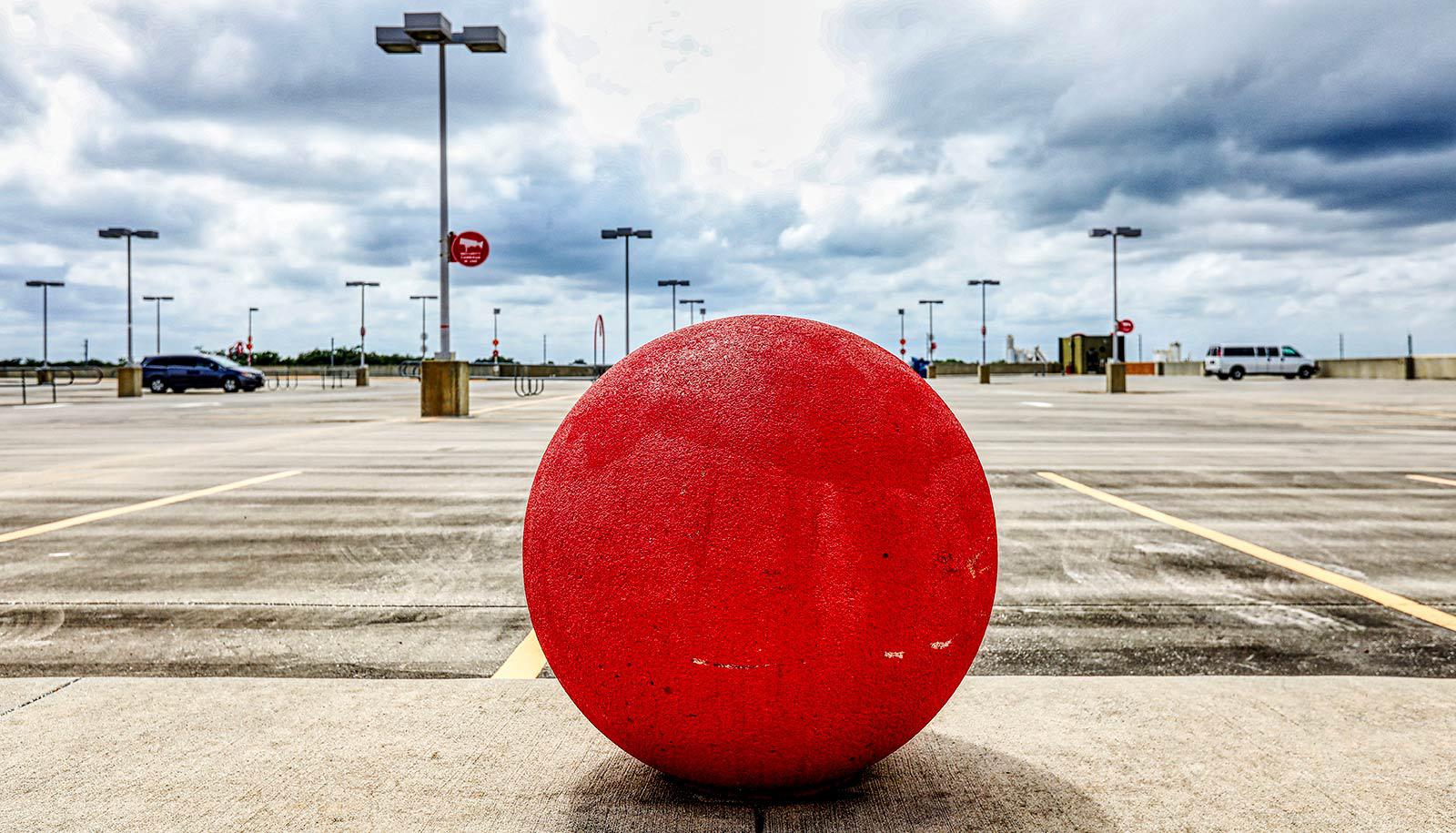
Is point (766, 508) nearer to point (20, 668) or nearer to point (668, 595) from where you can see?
point (668, 595)

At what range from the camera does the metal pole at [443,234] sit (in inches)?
851

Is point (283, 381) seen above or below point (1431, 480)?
above

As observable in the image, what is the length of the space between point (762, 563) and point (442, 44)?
2238 cm

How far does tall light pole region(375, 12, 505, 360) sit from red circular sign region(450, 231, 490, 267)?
0.82ft

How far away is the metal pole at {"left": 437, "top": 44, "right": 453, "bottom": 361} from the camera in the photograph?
70.9 feet

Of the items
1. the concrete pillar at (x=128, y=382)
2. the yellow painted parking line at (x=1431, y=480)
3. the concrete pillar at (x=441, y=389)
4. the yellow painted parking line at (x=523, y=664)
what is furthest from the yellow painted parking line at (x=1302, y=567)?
the concrete pillar at (x=128, y=382)

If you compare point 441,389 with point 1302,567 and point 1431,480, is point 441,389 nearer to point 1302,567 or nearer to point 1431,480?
point 1431,480

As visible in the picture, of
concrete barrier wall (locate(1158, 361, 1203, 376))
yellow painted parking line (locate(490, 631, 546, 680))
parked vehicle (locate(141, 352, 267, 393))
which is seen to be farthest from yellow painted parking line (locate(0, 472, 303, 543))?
concrete barrier wall (locate(1158, 361, 1203, 376))

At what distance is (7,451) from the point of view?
14320 millimetres

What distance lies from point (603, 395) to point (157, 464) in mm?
11554

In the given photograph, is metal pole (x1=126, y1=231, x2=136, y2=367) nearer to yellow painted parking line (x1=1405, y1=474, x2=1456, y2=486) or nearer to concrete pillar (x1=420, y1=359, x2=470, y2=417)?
concrete pillar (x1=420, y1=359, x2=470, y2=417)

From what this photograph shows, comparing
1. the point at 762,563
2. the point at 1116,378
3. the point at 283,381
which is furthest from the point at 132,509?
the point at 283,381

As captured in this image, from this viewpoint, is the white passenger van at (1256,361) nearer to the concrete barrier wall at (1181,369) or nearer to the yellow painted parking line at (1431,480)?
the concrete barrier wall at (1181,369)

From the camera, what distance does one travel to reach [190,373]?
4491 centimetres
